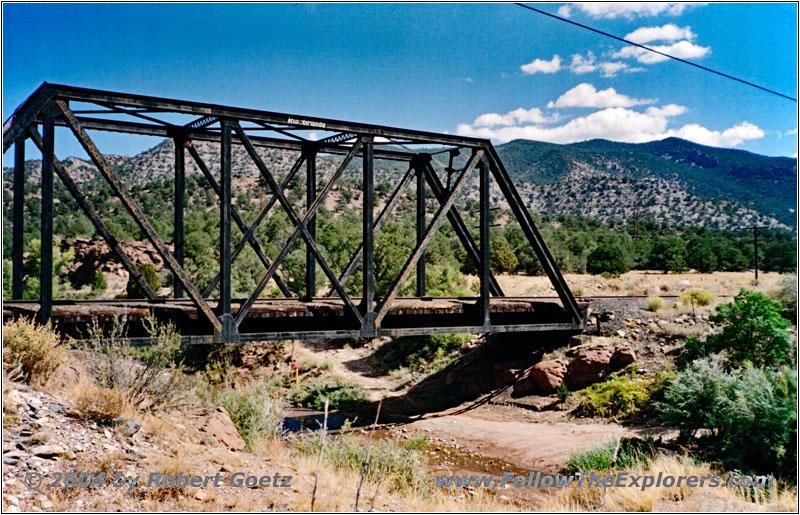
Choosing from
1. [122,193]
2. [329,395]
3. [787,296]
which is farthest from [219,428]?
[787,296]

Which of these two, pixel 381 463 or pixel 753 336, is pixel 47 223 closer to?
pixel 381 463

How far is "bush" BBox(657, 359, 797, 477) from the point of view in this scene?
11.4 m

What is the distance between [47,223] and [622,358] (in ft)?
48.8

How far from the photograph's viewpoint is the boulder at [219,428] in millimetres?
10203

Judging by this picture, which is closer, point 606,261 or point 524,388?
point 524,388

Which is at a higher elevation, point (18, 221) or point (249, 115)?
point (249, 115)

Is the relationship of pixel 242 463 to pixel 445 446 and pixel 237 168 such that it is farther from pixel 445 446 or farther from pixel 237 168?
pixel 237 168

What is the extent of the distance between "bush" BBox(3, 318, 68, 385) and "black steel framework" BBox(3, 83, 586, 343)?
124cm

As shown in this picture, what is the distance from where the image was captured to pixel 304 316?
47.9 feet

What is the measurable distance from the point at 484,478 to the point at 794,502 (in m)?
5.67

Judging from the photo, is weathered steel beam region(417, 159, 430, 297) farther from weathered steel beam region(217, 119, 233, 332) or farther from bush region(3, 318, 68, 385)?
bush region(3, 318, 68, 385)

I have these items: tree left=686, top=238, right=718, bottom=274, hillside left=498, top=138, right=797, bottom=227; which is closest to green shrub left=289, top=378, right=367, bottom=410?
tree left=686, top=238, right=718, bottom=274

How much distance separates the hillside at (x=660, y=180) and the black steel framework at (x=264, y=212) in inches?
3005

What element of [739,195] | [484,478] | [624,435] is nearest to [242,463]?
[484,478]
